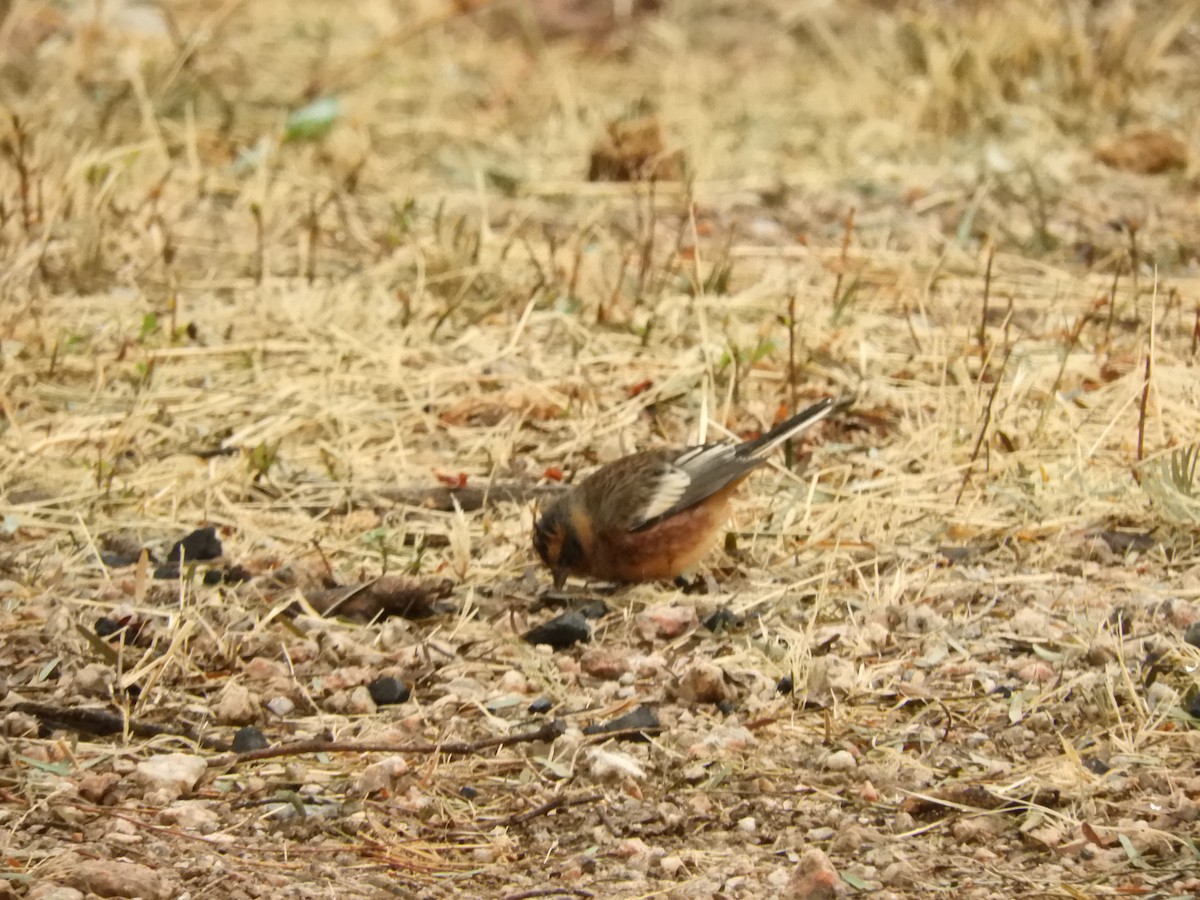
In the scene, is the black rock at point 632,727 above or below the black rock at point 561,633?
above

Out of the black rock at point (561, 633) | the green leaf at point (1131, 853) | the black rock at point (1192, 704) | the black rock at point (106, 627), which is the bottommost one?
the black rock at point (561, 633)

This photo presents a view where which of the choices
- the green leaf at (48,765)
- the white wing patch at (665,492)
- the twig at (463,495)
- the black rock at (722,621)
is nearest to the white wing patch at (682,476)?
the white wing patch at (665,492)

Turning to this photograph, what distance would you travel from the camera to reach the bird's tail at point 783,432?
405 cm

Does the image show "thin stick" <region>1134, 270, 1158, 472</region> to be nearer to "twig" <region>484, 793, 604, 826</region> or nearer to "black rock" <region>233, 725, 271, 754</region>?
"twig" <region>484, 793, 604, 826</region>

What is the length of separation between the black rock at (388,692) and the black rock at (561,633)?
14.8 inches

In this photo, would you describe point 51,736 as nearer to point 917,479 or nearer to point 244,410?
point 244,410

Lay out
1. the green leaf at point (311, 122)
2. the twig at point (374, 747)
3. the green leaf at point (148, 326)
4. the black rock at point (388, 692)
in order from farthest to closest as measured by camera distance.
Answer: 1. the green leaf at point (311, 122)
2. the green leaf at point (148, 326)
3. the black rock at point (388, 692)
4. the twig at point (374, 747)

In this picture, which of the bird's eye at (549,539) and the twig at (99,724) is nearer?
the twig at (99,724)

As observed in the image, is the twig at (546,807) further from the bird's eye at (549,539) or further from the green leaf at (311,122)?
the green leaf at (311,122)

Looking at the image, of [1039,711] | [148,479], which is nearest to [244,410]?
[148,479]

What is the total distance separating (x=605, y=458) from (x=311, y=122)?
330cm

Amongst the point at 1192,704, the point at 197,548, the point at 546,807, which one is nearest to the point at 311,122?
the point at 197,548

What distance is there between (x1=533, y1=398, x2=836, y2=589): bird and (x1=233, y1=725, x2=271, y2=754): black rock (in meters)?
0.94

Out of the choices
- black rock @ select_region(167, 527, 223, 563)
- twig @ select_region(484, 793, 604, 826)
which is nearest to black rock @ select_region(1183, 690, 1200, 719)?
twig @ select_region(484, 793, 604, 826)
